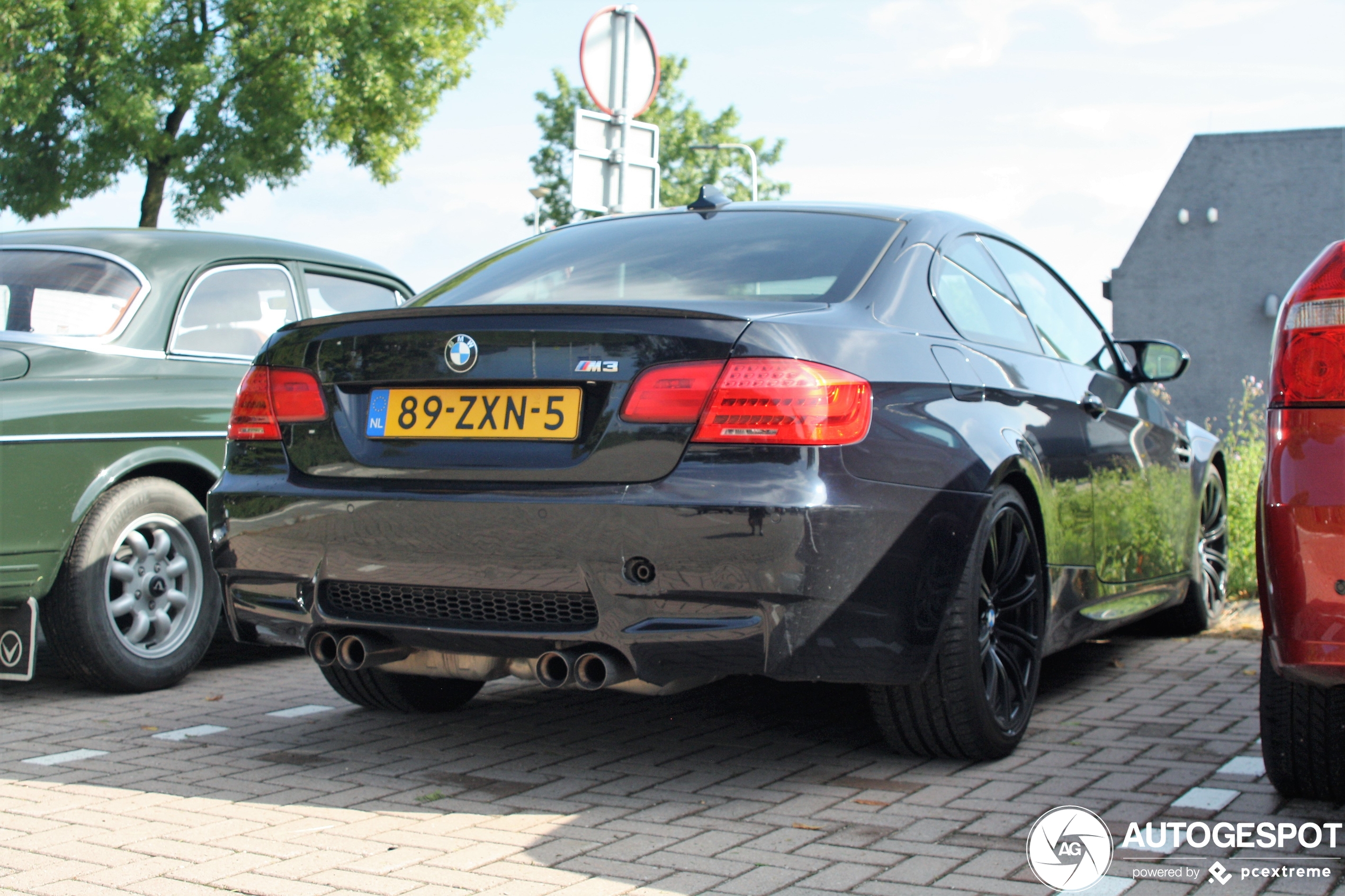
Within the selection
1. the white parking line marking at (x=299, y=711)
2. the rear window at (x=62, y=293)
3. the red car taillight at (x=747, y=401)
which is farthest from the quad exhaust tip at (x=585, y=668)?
the rear window at (x=62, y=293)

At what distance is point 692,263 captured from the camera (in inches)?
163

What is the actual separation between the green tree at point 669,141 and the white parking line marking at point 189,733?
4514 centimetres

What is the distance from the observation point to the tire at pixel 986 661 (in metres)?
3.76

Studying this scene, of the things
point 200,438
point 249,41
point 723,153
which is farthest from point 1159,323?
point 200,438

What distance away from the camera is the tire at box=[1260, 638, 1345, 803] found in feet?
11.0

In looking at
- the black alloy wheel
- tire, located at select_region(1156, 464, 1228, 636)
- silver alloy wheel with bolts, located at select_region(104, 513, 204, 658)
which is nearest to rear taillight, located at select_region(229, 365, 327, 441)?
silver alloy wheel with bolts, located at select_region(104, 513, 204, 658)

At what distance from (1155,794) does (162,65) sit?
22.8m

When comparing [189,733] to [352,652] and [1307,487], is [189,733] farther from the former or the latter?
[1307,487]

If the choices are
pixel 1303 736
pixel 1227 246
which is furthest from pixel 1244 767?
pixel 1227 246

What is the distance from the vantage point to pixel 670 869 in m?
3.10

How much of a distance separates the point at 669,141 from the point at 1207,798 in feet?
159

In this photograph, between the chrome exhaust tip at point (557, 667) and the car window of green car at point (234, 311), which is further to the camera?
the car window of green car at point (234, 311)

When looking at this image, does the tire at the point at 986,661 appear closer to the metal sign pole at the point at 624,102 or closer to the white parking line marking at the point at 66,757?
the white parking line marking at the point at 66,757

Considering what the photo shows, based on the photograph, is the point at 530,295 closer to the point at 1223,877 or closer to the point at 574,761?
the point at 574,761
